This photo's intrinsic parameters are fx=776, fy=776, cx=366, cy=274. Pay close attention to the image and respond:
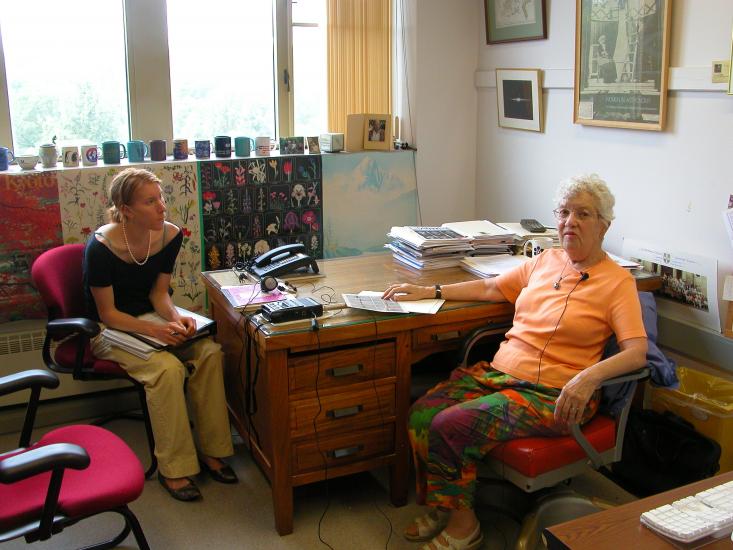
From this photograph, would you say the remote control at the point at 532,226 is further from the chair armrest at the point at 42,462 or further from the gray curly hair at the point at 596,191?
the chair armrest at the point at 42,462

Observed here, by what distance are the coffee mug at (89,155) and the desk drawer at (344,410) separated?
155 cm

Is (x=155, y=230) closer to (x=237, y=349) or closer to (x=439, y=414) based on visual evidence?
(x=237, y=349)

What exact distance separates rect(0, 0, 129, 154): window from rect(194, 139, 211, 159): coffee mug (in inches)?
13.1

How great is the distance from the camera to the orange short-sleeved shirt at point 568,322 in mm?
2428

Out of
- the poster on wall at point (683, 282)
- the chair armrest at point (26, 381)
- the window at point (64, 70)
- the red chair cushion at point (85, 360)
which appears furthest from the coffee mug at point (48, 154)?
the poster on wall at point (683, 282)

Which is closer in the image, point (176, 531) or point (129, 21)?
point (176, 531)

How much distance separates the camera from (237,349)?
9.49 feet

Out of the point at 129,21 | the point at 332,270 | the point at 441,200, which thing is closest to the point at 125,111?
the point at 129,21

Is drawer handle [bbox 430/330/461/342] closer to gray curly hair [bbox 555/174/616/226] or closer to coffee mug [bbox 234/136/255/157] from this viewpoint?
gray curly hair [bbox 555/174/616/226]

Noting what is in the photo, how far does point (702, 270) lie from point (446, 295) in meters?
0.92

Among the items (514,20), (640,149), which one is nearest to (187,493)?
(640,149)

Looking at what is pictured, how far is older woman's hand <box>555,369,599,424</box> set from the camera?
7.53 feet

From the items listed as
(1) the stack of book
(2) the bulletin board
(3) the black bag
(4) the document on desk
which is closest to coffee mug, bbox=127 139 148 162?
(2) the bulletin board

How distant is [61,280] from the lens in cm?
295
